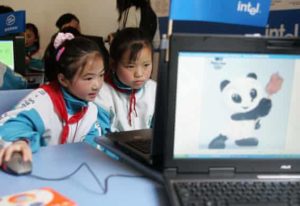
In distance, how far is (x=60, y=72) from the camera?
130 centimetres

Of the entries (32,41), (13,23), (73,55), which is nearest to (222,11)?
(73,55)

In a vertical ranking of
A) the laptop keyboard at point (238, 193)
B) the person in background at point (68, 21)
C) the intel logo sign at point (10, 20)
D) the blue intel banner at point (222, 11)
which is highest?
the blue intel banner at point (222, 11)

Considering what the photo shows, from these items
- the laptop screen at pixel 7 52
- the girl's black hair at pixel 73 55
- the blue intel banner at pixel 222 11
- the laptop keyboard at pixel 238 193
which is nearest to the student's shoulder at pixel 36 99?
the girl's black hair at pixel 73 55

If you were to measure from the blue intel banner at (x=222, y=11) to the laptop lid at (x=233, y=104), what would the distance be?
0.24m

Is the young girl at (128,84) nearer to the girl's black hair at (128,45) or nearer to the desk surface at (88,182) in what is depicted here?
the girl's black hair at (128,45)

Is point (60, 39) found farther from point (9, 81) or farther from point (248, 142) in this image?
point (248, 142)

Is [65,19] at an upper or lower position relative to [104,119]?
upper

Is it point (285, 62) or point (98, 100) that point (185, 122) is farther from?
point (98, 100)

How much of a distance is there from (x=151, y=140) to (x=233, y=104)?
0.18 meters

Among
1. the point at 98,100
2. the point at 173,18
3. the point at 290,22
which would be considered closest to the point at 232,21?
the point at 173,18

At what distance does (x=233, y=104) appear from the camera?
718mm

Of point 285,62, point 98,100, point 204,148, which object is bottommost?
point 98,100

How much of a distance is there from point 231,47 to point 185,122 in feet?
0.51

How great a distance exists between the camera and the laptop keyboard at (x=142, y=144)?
87cm
